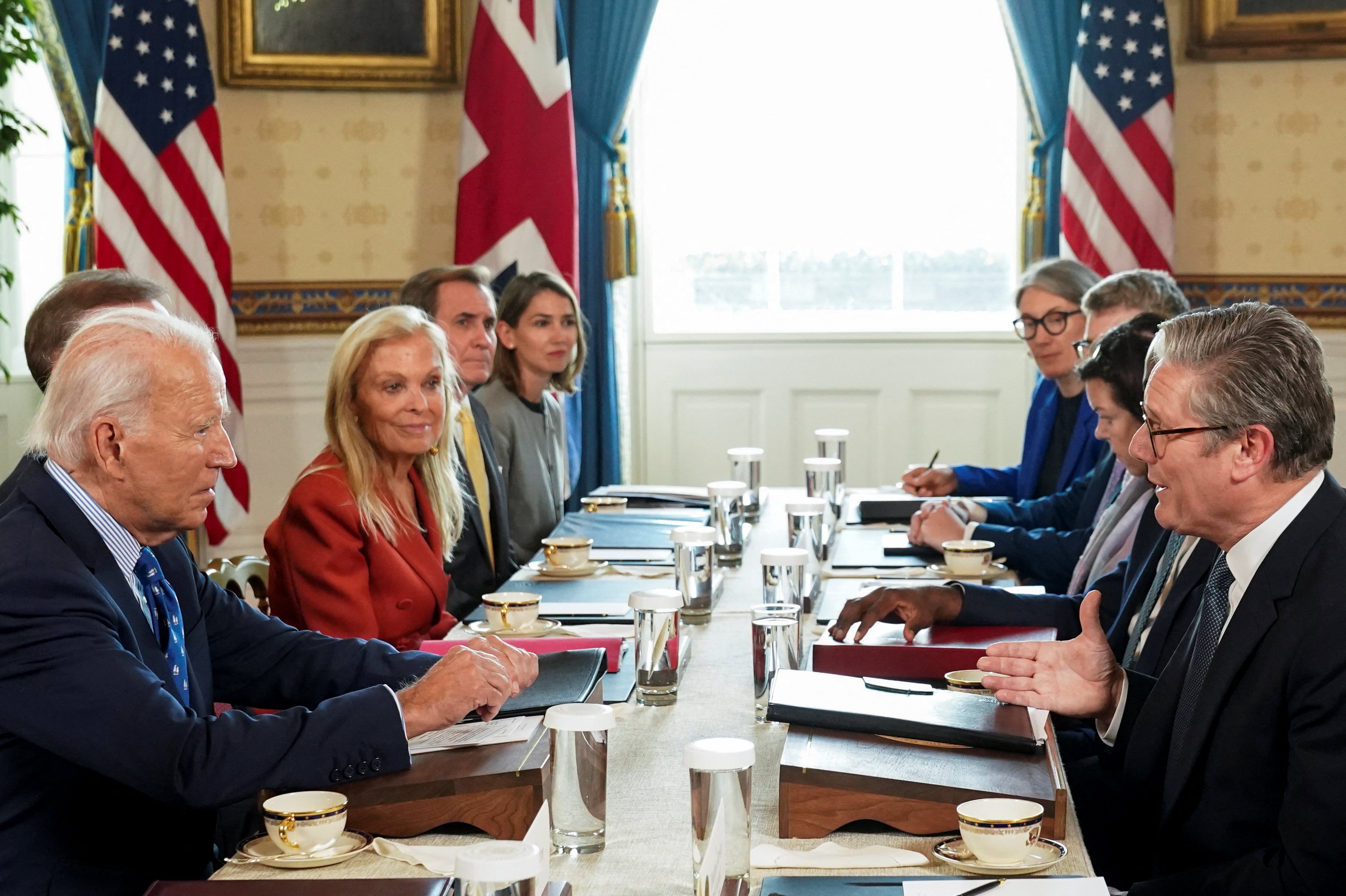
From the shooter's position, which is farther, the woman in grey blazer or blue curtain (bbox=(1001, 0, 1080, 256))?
blue curtain (bbox=(1001, 0, 1080, 256))

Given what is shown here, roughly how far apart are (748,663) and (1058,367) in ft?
6.99

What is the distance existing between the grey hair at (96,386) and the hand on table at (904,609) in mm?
1167

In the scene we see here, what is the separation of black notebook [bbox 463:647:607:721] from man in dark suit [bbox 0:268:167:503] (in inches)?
40.5

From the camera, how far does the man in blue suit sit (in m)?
1.51

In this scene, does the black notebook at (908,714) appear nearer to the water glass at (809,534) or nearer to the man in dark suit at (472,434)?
the water glass at (809,534)

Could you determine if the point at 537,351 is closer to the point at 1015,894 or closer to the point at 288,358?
the point at 288,358

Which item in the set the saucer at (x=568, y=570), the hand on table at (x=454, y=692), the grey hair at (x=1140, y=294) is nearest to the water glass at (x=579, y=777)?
the hand on table at (x=454, y=692)

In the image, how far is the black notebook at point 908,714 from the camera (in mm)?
1624

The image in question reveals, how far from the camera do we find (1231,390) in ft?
5.40

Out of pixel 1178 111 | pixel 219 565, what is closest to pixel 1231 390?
pixel 219 565

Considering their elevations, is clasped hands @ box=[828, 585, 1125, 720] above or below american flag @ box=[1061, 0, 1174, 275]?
below

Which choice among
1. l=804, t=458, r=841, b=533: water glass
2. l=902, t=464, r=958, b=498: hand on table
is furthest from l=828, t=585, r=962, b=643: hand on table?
l=902, t=464, r=958, b=498: hand on table

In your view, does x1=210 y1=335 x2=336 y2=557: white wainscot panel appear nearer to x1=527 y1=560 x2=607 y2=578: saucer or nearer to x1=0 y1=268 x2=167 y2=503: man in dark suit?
x1=527 y1=560 x2=607 y2=578: saucer

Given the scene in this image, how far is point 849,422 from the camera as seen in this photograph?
6.06 m
